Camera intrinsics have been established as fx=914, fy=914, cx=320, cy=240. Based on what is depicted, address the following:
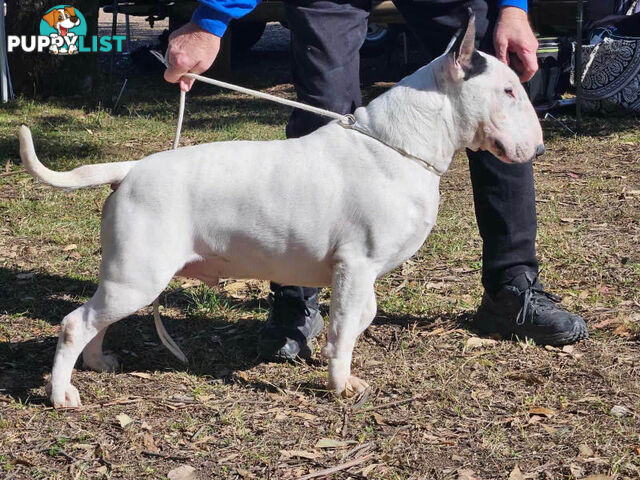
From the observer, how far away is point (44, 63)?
9.26m

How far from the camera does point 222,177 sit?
3.17m

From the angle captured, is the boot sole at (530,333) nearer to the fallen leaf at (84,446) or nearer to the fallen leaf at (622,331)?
the fallen leaf at (622,331)

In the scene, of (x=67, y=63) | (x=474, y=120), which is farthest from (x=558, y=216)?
(x=67, y=63)

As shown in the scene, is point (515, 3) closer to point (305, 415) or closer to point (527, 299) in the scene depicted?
point (527, 299)

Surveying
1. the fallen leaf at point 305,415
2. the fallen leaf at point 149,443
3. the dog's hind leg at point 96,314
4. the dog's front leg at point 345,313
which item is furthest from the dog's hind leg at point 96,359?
the dog's front leg at point 345,313

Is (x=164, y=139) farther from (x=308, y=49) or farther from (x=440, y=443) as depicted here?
(x=440, y=443)

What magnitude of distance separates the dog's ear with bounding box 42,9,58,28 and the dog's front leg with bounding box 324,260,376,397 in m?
6.76

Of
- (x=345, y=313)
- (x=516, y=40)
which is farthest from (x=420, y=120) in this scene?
(x=345, y=313)

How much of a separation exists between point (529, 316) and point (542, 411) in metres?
0.74

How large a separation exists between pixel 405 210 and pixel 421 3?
1.03 m

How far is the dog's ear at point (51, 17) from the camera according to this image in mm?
9091

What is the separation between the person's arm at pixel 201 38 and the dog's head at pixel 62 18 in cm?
617

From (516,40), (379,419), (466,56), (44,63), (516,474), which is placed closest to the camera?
(516,474)

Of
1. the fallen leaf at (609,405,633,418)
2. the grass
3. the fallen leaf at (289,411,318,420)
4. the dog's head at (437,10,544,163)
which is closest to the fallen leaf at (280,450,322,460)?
the grass
